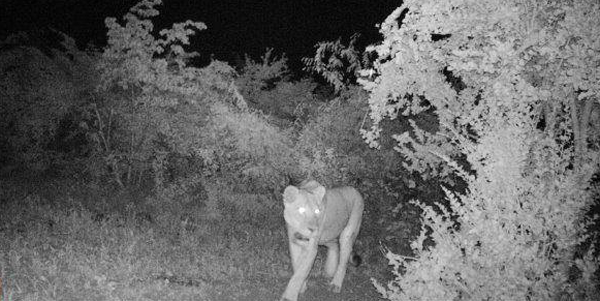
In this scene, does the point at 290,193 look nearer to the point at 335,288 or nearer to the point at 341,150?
the point at 335,288

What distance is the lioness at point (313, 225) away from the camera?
5551 millimetres

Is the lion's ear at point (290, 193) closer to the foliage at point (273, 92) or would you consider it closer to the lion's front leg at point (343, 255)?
the lion's front leg at point (343, 255)

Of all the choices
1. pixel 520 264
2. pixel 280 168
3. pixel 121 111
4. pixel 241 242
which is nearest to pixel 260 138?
pixel 280 168

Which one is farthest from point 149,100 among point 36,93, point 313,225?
point 313,225

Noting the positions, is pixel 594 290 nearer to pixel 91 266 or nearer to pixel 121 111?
pixel 91 266

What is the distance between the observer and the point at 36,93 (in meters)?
10.0

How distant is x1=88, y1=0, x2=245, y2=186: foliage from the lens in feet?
30.7

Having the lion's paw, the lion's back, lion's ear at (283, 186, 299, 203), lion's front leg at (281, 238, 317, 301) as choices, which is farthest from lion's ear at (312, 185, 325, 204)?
the lion's paw

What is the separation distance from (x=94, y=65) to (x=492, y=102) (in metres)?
8.56

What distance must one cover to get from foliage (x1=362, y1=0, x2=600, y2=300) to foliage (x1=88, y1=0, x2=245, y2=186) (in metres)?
5.65

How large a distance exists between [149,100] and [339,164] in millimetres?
4095

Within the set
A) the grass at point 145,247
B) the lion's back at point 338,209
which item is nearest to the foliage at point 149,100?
the grass at point 145,247

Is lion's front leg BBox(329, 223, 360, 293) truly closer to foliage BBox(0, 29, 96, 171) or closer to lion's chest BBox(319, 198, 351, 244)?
lion's chest BBox(319, 198, 351, 244)

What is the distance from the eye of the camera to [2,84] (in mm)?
10258
